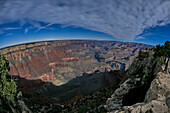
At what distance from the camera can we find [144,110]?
7.52 meters

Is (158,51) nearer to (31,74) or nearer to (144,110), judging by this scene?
(144,110)

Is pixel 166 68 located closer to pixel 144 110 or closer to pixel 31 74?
pixel 144 110

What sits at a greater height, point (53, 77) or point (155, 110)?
point (155, 110)

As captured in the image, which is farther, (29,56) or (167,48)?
(29,56)

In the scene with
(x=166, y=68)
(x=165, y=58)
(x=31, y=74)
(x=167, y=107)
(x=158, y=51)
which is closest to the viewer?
(x=167, y=107)

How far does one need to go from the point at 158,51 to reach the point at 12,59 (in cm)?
19862

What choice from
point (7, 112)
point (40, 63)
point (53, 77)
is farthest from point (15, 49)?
point (7, 112)

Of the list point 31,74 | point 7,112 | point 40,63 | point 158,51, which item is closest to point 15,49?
point 40,63

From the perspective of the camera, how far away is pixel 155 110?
712cm

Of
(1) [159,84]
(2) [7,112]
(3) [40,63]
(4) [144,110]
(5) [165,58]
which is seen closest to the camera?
(4) [144,110]

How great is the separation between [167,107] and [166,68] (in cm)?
1454

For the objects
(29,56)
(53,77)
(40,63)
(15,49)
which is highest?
(15,49)

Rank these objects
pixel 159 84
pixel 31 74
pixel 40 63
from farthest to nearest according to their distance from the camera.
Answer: pixel 40 63
pixel 31 74
pixel 159 84

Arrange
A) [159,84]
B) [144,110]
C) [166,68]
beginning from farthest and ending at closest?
[166,68] < [159,84] < [144,110]
